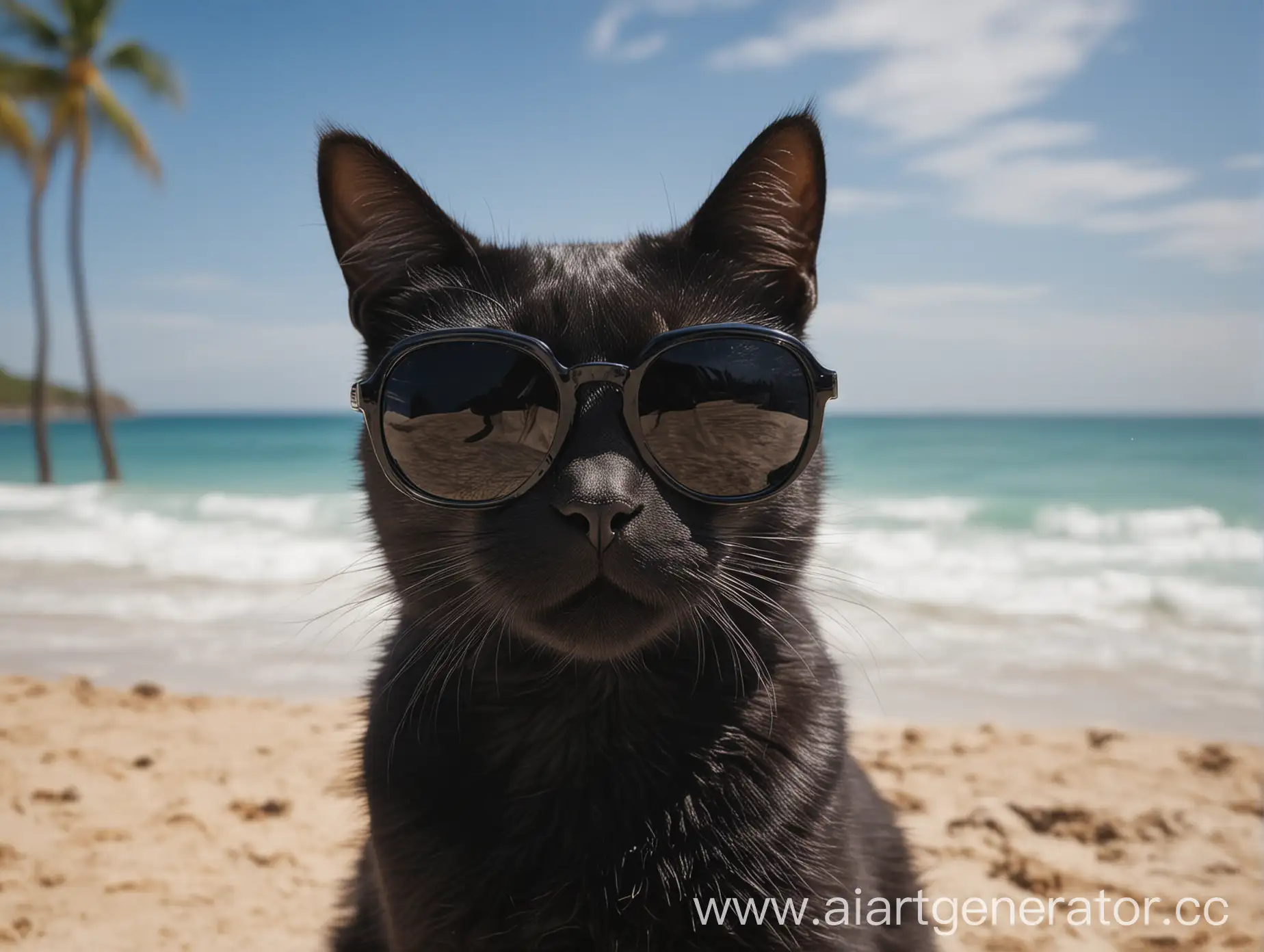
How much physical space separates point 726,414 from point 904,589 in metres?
5.63

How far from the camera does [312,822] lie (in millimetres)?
2975

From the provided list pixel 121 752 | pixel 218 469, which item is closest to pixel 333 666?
pixel 121 752

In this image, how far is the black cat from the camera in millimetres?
1278

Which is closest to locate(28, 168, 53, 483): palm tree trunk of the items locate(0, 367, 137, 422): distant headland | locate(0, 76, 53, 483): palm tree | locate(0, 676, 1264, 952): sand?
locate(0, 76, 53, 483): palm tree

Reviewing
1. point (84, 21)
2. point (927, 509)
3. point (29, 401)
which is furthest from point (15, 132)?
point (29, 401)

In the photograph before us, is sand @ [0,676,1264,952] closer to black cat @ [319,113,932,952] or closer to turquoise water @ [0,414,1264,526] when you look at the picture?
black cat @ [319,113,932,952]

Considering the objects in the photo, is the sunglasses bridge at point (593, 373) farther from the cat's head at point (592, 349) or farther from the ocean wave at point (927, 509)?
the ocean wave at point (927, 509)

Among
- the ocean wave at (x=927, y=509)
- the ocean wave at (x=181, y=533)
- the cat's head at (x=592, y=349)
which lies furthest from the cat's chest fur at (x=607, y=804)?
the ocean wave at (x=927, y=509)

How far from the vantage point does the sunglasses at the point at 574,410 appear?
130 centimetres

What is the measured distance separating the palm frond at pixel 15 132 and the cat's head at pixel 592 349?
693 inches

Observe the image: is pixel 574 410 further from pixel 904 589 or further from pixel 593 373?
pixel 904 589

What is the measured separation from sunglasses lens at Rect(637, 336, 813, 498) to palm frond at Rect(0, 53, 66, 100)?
19.4m

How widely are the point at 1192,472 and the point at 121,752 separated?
1377cm

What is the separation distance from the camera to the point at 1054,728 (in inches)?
156
